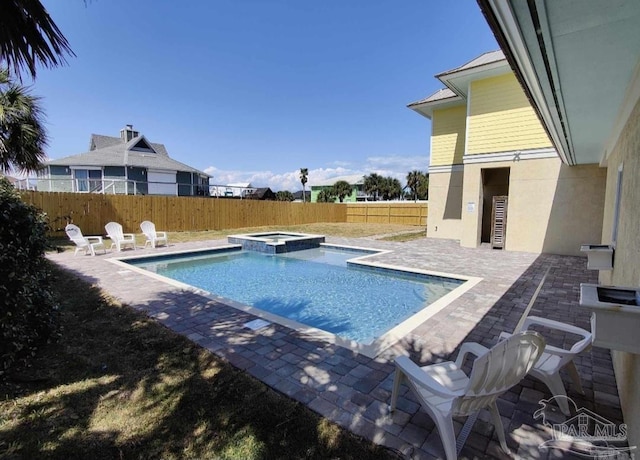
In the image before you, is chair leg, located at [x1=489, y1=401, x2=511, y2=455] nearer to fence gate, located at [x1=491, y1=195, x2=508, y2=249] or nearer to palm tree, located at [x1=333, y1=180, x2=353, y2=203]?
fence gate, located at [x1=491, y1=195, x2=508, y2=249]

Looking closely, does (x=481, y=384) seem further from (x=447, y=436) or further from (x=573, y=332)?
(x=573, y=332)

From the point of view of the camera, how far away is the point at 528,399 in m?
2.65

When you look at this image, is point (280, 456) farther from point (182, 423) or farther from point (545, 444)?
point (545, 444)

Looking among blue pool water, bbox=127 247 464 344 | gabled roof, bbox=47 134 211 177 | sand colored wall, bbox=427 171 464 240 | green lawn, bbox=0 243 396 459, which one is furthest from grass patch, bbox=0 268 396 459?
gabled roof, bbox=47 134 211 177

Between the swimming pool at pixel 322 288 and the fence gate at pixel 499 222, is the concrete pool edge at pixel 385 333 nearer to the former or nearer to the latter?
the swimming pool at pixel 322 288

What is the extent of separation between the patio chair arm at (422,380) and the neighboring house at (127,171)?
1950 centimetres

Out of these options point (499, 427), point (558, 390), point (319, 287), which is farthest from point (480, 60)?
point (499, 427)

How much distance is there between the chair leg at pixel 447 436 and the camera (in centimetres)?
187

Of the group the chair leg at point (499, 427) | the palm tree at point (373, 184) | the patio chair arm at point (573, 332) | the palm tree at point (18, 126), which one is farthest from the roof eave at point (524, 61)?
the palm tree at point (373, 184)

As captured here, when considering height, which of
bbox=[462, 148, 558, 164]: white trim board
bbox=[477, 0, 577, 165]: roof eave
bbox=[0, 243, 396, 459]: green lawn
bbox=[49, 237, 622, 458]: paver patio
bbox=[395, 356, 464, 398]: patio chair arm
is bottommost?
bbox=[0, 243, 396, 459]: green lawn

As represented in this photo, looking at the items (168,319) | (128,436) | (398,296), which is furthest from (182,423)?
(398,296)

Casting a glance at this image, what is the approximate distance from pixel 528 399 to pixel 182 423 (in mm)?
2922

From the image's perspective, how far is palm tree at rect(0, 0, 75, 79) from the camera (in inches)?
101

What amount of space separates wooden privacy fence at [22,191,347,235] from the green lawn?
1137 cm
